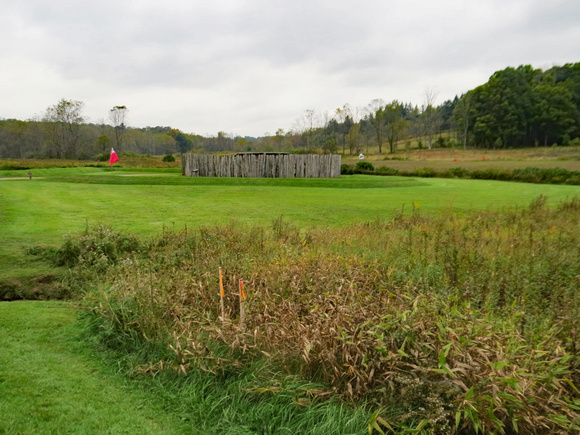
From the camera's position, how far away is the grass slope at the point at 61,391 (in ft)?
9.25

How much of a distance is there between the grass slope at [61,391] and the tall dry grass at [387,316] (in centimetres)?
46

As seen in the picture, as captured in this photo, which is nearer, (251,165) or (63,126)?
(251,165)

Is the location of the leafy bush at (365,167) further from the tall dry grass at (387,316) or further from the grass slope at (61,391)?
the grass slope at (61,391)

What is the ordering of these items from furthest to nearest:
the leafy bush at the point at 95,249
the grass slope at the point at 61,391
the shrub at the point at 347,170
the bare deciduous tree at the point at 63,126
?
the bare deciduous tree at the point at 63,126 → the shrub at the point at 347,170 → the leafy bush at the point at 95,249 → the grass slope at the point at 61,391

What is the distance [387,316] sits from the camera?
3.37 m

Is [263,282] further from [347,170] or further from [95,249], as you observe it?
[347,170]

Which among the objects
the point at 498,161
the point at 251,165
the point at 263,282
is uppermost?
the point at 498,161

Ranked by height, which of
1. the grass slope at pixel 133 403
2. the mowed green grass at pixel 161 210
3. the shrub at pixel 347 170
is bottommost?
the grass slope at pixel 133 403

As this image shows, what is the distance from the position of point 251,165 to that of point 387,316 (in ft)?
82.0

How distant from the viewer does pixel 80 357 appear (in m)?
3.85

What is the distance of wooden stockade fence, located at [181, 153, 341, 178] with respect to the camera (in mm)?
27373

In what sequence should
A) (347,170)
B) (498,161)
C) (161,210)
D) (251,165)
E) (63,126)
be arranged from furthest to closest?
(63,126) → (498,161) → (347,170) → (251,165) → (161,210)

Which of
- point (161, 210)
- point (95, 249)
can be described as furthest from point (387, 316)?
point (161, 210)

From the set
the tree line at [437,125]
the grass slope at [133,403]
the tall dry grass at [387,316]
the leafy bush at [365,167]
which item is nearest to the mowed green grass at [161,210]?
the tall dry grass at [387,316]
